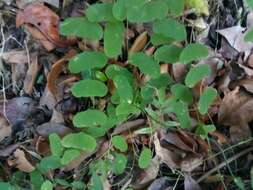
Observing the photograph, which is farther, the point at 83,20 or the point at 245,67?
the point at 245,67

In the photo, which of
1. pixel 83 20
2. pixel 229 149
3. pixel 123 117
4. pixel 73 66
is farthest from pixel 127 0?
pixel 229 149

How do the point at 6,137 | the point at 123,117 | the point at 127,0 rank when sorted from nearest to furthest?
the point at 127,0 → the point at 123,117 → the point at 6,137

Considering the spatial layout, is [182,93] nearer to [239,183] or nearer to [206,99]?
[206,99]

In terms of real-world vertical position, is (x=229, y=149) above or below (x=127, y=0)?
below

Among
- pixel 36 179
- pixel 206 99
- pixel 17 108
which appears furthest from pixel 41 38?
pixel 206 99

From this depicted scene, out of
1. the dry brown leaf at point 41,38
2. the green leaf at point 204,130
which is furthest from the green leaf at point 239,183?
the dry brown leaf at point 41,38

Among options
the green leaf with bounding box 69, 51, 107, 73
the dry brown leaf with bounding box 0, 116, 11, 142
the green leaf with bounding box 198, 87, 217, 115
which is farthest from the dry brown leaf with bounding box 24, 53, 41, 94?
the green leaf with bounding box 198, 87, 217, 115

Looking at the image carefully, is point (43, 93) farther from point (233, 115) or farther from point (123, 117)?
point (233, 115)
